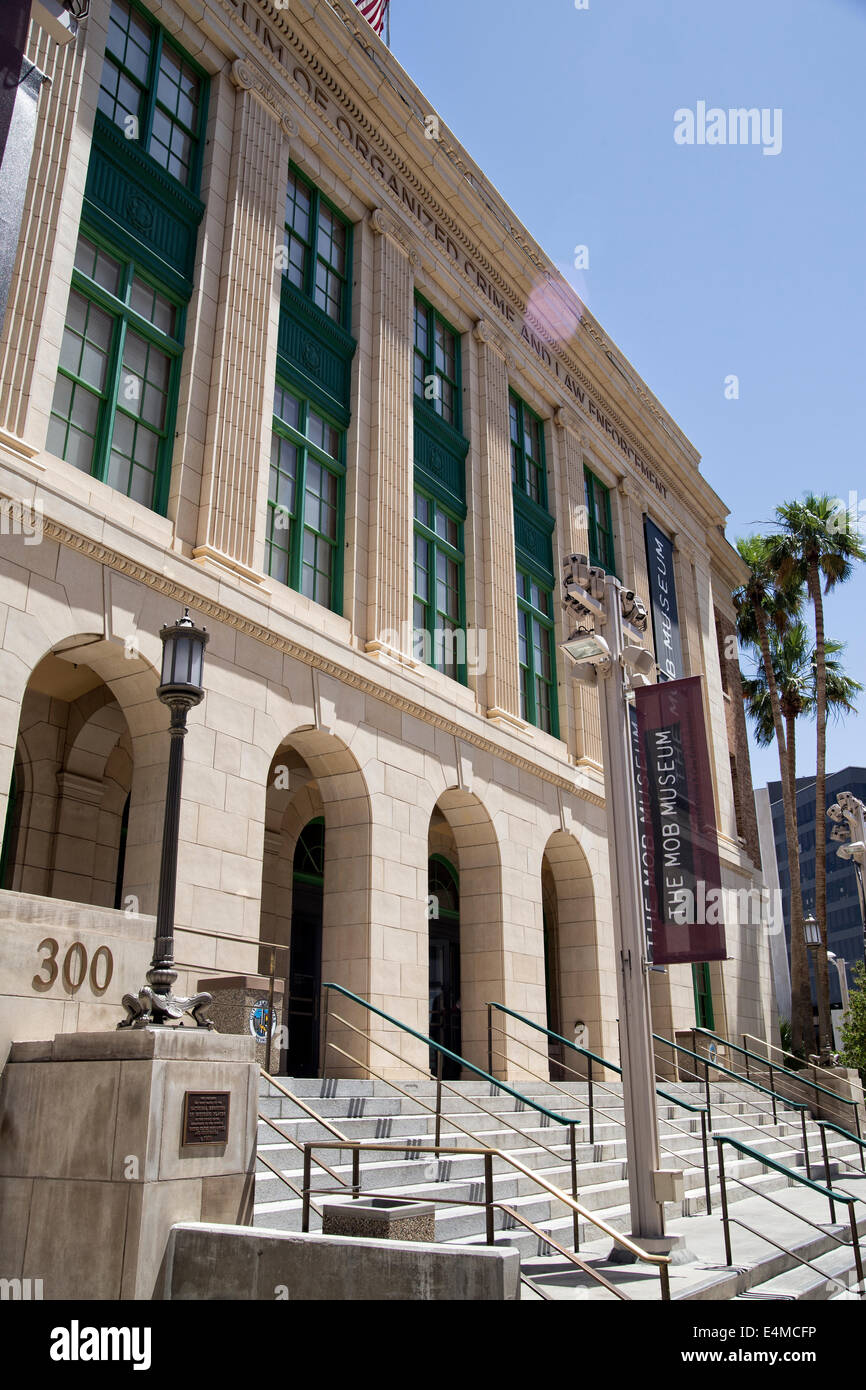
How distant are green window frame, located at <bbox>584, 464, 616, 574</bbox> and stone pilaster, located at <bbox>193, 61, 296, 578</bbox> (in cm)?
1263

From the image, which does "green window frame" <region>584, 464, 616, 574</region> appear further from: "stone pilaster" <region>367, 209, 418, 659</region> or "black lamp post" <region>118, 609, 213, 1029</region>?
"black lamp post" <region>118, 609, 213, 1029</region>

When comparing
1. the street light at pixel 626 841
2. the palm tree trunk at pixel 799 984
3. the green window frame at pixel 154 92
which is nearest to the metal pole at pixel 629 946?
the street light at pixel 626 841

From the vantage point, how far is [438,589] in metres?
21.0

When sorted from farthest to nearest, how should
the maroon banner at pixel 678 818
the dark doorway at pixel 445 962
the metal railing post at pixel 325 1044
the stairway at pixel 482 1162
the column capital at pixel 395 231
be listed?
the dark doorway at pixel 445 962, the column capital at pixel 395 231, the metal railing post at pixel 325 1044, the maroon banner at pixel 678 818, the stairway at pixel 482 1162

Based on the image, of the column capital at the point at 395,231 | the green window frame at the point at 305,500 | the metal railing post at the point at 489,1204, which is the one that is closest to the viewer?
the metal railing post at the point at 489,1204

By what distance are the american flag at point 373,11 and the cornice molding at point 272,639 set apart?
13.9 m

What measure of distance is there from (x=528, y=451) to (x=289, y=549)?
1061 cm

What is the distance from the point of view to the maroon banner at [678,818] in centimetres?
1474

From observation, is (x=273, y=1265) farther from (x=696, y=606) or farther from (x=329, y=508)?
(x=696, y=606)

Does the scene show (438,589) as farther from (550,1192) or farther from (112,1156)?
(112,1156)

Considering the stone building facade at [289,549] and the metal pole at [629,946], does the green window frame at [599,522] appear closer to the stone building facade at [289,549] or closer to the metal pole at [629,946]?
the stone building facade at [289,549]

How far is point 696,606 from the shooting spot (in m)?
34.6

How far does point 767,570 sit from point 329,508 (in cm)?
2683

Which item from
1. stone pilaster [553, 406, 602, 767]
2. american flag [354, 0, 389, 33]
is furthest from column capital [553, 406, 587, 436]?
american flag [354, 0, 389, 33]
